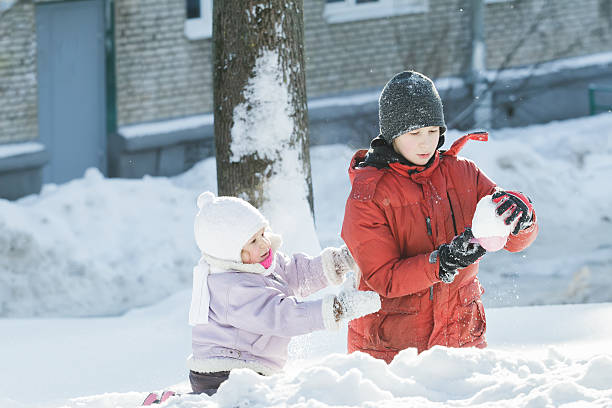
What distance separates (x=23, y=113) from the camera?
35.0 feet

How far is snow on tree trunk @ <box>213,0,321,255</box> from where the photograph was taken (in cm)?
565

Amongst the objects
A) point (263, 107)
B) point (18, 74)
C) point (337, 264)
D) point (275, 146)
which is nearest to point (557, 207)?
point (275, 146)

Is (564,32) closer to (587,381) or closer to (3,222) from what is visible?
(3,222)

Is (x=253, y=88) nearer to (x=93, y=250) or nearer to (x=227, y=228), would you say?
(x=227, y=228)

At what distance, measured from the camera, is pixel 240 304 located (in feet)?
11.5

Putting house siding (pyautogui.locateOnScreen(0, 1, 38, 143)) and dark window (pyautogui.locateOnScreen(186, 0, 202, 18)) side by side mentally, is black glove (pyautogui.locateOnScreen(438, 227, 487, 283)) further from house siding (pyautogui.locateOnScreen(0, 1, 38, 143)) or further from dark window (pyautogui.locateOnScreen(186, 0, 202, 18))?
dark window (pyautogui.locateOnScreen(186, 0, 202, 18))

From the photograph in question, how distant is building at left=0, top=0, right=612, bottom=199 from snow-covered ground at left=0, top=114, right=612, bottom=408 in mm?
463

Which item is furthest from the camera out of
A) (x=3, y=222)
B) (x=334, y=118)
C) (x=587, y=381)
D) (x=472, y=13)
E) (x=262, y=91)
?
(x=472, y=13)

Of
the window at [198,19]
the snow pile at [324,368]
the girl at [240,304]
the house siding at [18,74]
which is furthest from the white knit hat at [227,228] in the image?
the window at [198,19]

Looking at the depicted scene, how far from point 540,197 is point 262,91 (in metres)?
5.68

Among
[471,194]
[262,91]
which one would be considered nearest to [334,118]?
[262,91]

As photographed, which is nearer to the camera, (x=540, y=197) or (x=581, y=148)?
(x=540, y=197)

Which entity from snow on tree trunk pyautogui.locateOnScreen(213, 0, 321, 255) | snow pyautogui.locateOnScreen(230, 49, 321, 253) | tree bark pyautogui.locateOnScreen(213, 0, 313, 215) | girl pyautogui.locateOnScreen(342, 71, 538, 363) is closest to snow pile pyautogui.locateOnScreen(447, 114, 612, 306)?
snow pyautogui.locateOnScreen(230, 49, 321, 253)

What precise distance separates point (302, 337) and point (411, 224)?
217cm
